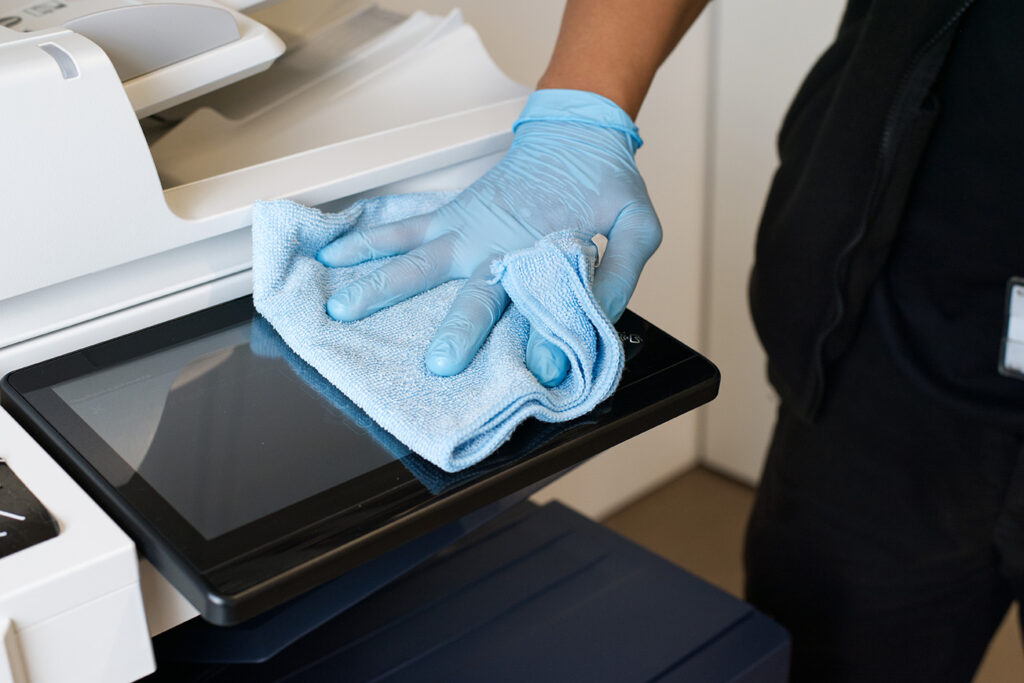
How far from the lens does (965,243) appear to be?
94cm

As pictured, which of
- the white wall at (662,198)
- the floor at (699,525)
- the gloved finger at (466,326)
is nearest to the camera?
the gloved finger at (466,326)

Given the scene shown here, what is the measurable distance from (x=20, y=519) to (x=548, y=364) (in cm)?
31

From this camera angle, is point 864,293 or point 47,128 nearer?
point 47,128

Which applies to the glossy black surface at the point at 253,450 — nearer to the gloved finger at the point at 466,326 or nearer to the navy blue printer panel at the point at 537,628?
the gloved finger at the point at 466,326

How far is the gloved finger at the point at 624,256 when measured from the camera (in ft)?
2.27

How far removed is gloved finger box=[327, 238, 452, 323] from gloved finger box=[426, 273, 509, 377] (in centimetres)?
4

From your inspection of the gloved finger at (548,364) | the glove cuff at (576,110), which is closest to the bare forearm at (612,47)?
the glove cuff at (576,110)

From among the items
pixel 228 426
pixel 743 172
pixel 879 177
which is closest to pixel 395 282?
pixel 228 426

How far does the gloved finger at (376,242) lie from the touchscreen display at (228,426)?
82 millimetres

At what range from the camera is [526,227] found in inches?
30.0

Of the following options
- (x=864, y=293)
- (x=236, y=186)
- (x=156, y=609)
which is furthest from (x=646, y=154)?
(x=156, y=609)

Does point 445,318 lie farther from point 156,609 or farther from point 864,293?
point 864,293

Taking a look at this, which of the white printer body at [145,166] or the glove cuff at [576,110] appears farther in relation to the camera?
the glove cuff at [576,110]

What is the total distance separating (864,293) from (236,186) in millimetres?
652
